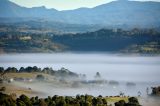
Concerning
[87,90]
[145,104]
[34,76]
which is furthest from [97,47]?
[145,104]

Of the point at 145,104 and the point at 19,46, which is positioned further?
the point at 19,46

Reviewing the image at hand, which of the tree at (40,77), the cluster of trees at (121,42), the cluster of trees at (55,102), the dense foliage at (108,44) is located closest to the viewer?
the cluster of trees at (55,102)

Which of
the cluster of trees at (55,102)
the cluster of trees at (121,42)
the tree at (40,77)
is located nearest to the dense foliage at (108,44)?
the cluster of trees at (121,42)

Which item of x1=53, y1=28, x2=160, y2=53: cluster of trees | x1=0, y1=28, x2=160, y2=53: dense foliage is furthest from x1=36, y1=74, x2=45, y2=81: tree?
x1=53, y1=28, x2=160, y2=53: cluster of trees

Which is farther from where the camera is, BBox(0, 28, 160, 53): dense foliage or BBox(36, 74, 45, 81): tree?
BBox(0, 28, 160, 53): dense foliage

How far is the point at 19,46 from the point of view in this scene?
188250 millimetres

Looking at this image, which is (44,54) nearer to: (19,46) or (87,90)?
(19,46)

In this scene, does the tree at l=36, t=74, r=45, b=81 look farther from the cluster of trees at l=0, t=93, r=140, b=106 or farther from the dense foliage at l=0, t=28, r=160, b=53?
the dense foliage at l=0, t=28, r=160, b=53

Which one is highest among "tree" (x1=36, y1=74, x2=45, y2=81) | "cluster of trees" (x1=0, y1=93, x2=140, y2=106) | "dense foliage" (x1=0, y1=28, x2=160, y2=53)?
"dense foliage" (x1=0, y1=28, x2=160, y2=53)

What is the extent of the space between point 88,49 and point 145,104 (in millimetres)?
131962

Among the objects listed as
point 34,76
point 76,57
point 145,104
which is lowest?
point 145,104

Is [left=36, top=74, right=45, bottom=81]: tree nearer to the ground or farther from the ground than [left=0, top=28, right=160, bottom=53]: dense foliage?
nearer to the ground

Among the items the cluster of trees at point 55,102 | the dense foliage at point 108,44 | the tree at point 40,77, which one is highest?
the dense foliage at point 108,44

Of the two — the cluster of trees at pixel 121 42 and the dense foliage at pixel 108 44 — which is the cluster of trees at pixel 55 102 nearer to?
the dense foliage at pixel 108 44
